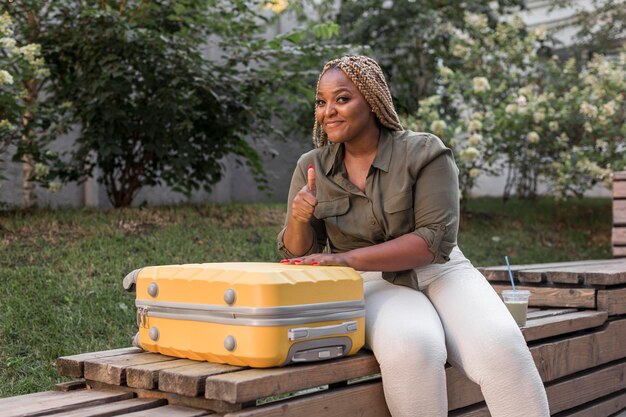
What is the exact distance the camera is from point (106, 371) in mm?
2414

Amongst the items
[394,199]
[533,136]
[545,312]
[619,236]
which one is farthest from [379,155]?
[533,136]

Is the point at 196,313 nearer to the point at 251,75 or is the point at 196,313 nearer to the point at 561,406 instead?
the point at 561,406

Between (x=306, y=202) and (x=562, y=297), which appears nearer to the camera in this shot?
(x=306, y=202)

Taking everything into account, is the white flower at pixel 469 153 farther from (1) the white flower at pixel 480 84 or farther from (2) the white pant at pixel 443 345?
(2) the white pant at pixel 443 345

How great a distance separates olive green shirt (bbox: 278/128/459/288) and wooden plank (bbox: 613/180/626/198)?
3.56 metres

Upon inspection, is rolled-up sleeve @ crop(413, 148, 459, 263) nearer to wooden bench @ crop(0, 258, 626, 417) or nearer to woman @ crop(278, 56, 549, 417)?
woman @ crop(278, 56, 549, 417)

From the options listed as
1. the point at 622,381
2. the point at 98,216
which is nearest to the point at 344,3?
the point at 98,216

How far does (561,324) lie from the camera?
361 cm

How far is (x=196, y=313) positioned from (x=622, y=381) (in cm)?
261

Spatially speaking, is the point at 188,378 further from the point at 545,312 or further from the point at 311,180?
the point at 545,312

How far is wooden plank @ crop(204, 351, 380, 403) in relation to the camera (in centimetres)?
214

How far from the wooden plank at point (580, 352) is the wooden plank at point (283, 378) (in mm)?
1033

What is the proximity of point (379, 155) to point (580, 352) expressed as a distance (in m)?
1.47

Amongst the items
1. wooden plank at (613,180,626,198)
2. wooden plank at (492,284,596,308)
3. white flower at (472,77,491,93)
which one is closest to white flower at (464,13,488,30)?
white flower at (472,77,491,93)
